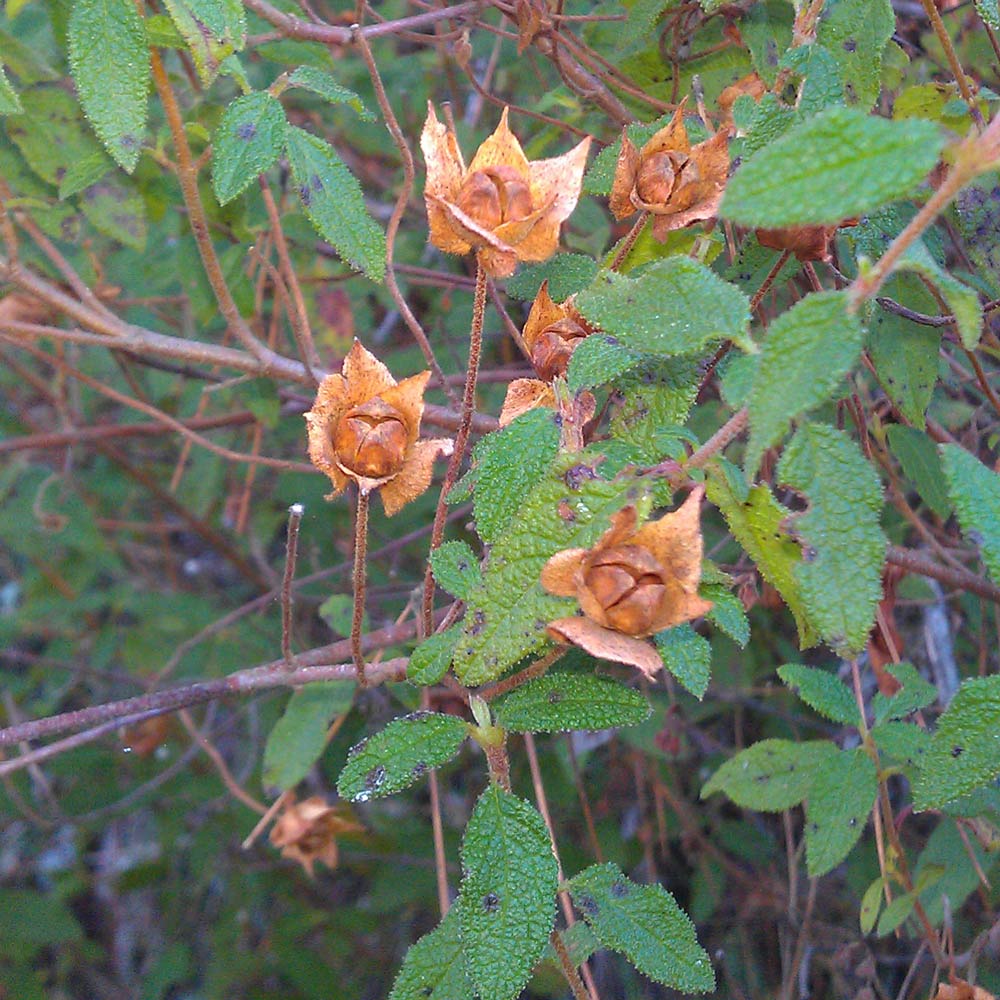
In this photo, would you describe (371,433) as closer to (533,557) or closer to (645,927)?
(533,557)

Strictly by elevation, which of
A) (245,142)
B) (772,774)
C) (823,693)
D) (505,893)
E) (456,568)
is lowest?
(772,774)

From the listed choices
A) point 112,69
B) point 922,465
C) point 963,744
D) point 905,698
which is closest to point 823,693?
point 905,698

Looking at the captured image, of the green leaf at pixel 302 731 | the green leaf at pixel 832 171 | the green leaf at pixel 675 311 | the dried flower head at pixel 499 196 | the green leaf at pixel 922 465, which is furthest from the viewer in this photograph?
the green leaf at pixel 302 731

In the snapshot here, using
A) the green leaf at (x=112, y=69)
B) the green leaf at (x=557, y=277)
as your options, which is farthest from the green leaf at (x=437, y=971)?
the green leaf at (x=112, y=69)

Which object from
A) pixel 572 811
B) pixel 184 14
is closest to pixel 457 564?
pixel 184 14

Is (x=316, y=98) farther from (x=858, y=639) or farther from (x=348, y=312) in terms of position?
(x=858, y=639)

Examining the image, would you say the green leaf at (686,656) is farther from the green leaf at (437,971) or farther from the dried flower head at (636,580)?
the green leaf at (437,971)
